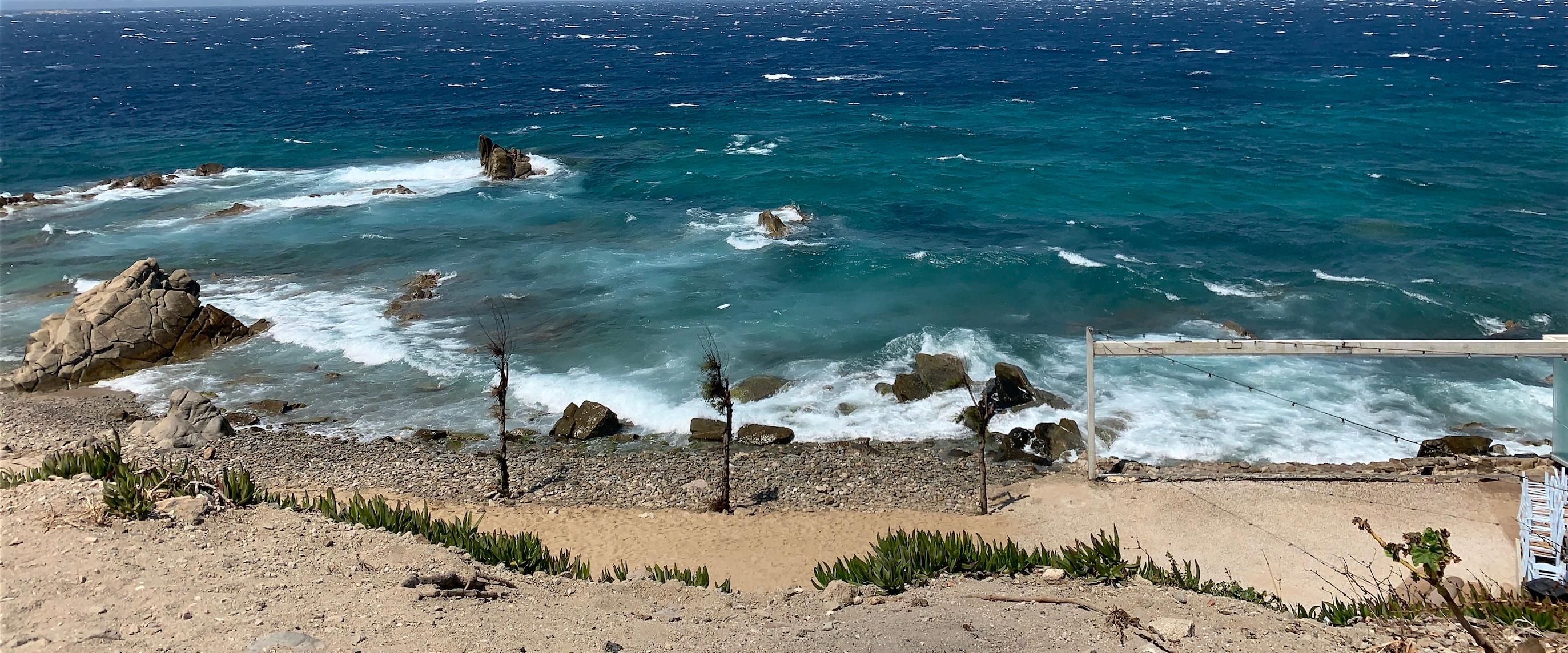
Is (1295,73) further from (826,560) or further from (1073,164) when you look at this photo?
(826,560)

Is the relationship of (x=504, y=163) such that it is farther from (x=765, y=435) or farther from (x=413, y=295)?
(x=765, y=435)

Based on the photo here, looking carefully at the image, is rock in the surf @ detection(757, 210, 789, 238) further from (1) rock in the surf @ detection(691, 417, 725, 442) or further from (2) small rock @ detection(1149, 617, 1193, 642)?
(2) small rock @ detection(1149, 617, 1193, 642)

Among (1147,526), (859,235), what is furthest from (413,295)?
(1147,526)

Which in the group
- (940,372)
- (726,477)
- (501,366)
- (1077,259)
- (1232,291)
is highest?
(501,366)

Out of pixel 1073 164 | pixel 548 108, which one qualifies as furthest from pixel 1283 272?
pixel 548 108

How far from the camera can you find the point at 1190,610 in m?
10.8

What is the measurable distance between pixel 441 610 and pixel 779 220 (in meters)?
28.7

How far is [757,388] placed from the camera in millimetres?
24375

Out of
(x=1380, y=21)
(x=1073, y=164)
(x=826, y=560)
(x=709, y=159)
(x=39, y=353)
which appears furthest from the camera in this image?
(x=1380, y=21)

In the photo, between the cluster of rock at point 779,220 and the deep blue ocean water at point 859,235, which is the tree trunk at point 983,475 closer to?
the deep blue ocean water at point 859,235

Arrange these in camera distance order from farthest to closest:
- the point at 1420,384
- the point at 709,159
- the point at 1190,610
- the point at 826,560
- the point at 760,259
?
the point at 709,159 → the point at 760,259 → the point at 1420,384 → the point at 826,560 → the point at 1190,610

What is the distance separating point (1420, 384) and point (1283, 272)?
860cm

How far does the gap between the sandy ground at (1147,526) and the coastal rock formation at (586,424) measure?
14.1ft

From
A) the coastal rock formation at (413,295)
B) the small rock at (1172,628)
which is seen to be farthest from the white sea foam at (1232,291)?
the coastal rock formation at (413,295)
